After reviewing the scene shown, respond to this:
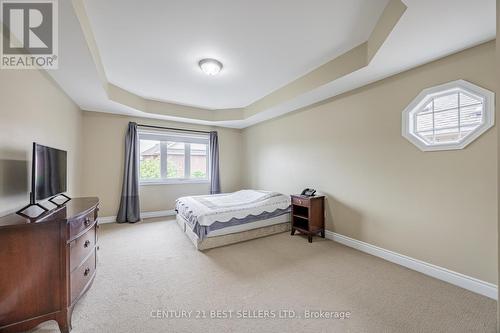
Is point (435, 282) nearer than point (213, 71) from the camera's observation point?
Yes

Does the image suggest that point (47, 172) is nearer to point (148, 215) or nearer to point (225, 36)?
point (225, 36)

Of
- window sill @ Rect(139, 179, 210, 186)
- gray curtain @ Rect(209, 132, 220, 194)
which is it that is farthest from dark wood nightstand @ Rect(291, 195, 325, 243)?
window sill @ Rect(139, 179, 210, 186)

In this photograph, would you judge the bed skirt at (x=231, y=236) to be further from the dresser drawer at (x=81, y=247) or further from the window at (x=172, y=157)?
the window at (x=172, y=157)

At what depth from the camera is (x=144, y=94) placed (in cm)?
396

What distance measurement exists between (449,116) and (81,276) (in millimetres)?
3930

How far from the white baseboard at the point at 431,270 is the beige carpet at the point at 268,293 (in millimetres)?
83

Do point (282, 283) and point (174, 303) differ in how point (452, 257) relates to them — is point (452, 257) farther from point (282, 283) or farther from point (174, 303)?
point (174, 303)

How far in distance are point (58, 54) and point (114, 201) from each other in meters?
3.11

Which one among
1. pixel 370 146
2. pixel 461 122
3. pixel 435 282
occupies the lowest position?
pixel 435 282

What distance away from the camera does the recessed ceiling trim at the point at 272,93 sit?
1798 millimetres

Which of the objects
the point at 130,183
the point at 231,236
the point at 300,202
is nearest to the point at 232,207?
the point at 231,236

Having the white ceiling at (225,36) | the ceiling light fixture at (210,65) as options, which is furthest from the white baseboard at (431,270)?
the ceiling light fixture at (210,65)

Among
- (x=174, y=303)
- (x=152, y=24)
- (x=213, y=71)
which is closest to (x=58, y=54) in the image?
(x=152, y=24)

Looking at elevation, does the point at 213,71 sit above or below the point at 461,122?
above
